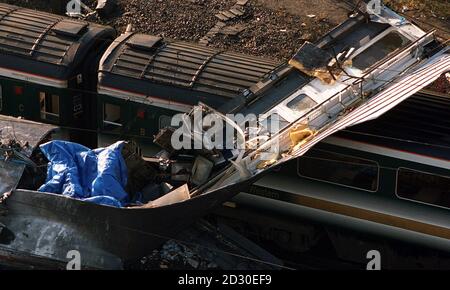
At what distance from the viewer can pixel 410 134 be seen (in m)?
13.6

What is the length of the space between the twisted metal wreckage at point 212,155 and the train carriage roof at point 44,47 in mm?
1626

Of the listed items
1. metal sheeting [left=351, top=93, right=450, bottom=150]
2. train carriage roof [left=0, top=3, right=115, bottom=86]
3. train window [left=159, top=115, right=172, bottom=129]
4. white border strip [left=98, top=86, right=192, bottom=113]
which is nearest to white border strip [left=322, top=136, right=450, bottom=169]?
metal sheeting [left=351, top=93, right=450, bottom=150]

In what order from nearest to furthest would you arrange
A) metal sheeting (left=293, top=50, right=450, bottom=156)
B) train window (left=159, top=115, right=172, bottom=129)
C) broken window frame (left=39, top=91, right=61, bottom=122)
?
metal sheeting (left=293, top=50, right=450, bottom=156) < train window (left=159, top=115, right=172, bottom=129) < broken window frame (left=39, top=91, right=61, bottom=122)

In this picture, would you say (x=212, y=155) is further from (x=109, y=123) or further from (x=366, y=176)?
(x=109, y=123)

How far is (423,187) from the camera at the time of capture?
13273 millimetres

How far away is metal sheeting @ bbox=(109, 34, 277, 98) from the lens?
15016 mm

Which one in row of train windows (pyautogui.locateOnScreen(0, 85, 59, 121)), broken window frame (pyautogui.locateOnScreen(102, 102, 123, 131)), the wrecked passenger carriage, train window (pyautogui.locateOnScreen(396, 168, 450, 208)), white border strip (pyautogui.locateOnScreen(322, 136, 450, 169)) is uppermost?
row of train windows (pyautogui.locateOnScreen(0, 85, 59, 121))

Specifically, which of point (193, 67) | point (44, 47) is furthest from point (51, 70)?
point (193, 67)

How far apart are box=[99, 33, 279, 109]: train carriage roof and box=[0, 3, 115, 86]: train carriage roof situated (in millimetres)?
679

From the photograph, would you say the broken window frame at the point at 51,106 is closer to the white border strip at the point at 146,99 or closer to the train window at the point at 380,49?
the white border strip at the point at 146,99

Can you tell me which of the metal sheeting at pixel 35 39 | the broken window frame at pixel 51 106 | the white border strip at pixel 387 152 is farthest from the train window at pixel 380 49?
the broken window frame at pixel 51 106

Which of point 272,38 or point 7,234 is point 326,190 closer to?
point 7,234

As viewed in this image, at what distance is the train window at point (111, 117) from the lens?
51.7 feet

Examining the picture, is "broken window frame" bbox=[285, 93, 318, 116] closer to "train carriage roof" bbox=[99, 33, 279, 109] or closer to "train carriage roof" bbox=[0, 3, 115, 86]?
"train carriage roof" bbox=[99, 33, 279, 109]
